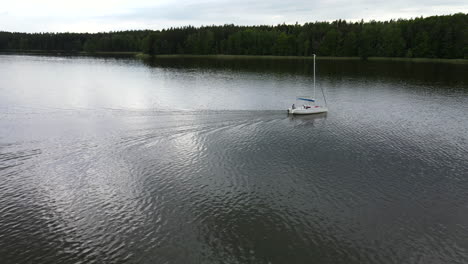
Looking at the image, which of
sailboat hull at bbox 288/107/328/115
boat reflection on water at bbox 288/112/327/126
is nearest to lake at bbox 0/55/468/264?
boat reflection on water at bbox 288/112/327/126

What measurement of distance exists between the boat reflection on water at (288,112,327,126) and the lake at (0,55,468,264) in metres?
0.78

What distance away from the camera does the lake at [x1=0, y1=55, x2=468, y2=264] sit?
1155 inches

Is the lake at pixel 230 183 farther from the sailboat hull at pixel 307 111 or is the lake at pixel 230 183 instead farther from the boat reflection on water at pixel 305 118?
the sailboat hull at pixel 307 111

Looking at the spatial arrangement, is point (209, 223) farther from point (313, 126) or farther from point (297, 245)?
point (313, 126)

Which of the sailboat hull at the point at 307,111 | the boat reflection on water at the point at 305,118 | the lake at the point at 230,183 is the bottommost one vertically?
the lake at the point at 230,183

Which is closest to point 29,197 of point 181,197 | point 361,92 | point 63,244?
point 63,244

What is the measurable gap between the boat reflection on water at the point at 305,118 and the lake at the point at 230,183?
2.56 feet

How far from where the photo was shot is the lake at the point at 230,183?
29328mm

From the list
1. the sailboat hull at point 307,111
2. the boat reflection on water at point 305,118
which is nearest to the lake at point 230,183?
the boat reflection on water at point 305,118

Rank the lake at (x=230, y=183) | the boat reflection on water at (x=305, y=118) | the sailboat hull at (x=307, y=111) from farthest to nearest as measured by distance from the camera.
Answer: the sailboat hull at (x=307, y=111), the boat reflection on water at (x=305, y=118), the lake at (x=230, y=183)

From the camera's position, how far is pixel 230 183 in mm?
41344

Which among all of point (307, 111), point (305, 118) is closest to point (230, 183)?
point (305, 118)

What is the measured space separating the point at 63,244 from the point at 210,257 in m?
12.9

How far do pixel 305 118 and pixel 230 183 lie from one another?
35.4 metres
